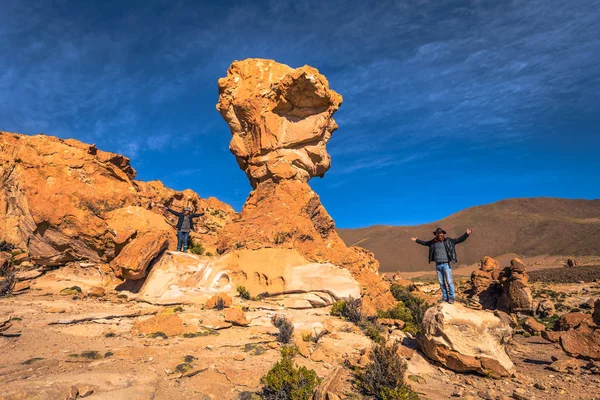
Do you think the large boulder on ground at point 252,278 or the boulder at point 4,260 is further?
the large boulder on ground at point 252,278

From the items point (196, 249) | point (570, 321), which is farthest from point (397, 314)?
point (196, 249)

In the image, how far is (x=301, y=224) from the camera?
1289 centimetres

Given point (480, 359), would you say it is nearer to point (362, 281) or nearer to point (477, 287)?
point (362, 281)

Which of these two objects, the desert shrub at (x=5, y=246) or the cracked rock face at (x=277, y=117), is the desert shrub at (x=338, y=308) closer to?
the cracked rock face at (x=277, y=117)

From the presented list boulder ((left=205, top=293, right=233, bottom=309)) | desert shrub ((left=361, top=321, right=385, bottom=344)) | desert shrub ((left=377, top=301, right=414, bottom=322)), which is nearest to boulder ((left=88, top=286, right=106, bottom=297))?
boulder ((left=205, top=293, right=233, bottom=309))

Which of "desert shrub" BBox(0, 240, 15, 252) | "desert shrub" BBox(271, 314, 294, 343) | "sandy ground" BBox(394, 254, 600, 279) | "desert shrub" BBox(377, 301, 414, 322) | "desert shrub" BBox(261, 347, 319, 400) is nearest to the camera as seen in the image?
"desert shrub" BBox(261, 347, 319, 400)

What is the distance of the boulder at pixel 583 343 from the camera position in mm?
8758

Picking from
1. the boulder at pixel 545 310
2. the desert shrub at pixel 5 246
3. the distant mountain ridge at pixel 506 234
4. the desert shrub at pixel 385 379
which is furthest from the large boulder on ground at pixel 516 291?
the distant mountain ridge at pixel 506 234

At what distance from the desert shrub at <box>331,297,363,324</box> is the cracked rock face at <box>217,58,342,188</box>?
6070 mm

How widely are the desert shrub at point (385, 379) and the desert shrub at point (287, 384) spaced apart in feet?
3.65

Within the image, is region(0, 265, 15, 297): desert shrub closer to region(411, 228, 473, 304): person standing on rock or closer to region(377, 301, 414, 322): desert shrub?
region(377, 301, 414, 322): desert shrub

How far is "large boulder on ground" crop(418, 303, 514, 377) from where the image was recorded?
7.28 metres

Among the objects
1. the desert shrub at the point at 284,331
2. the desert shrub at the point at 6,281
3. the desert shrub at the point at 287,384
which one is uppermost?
the desert shrub at the point at 6,281

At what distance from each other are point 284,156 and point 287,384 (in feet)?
34.1
